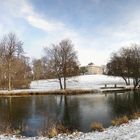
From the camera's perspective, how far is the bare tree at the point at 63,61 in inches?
2441

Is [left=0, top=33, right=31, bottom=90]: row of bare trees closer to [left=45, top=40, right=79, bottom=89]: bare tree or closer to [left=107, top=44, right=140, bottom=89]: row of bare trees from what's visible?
[left=45, top=40, right=79, bottom=89]: bare tree

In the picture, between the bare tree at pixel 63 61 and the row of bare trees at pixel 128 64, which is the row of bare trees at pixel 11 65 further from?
the row of bare trees at pixel 128 64

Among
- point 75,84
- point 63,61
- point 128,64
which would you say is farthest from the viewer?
point 75,84

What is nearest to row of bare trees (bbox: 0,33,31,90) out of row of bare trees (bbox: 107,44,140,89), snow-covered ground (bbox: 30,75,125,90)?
snow-covered ground (bbox: 30,75,125,90)

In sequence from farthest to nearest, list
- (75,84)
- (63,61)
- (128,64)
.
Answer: (75,84), (128,64), (63,61)

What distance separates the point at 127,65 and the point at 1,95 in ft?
125

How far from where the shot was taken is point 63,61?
205ft

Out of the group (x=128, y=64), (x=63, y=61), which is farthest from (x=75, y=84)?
(x=63, y=61)

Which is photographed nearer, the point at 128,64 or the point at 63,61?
the point at 63,61

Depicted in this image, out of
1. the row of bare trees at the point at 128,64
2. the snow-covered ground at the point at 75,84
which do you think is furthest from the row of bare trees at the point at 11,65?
the row of bare trees at the point at 128,64

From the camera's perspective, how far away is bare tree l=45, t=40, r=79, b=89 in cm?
6200

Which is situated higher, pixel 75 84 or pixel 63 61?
pixel 63 61

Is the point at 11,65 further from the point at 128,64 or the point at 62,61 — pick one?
the point at 128,64

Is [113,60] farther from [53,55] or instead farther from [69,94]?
[69,94]
